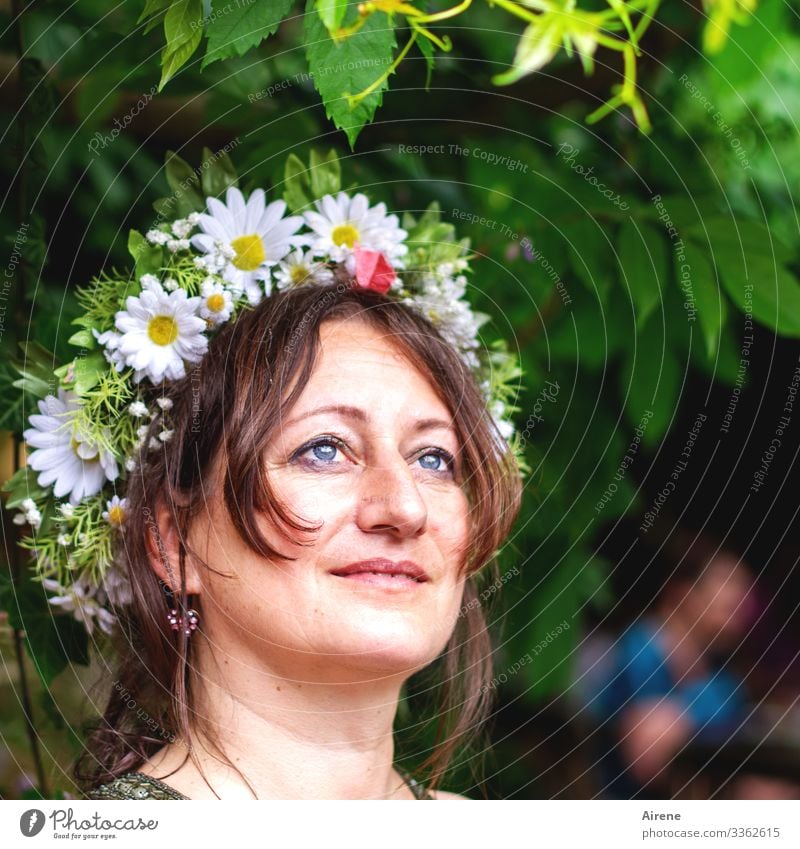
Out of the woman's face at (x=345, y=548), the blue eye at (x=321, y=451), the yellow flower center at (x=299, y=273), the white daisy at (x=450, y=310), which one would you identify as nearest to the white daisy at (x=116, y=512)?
the woman's face at (x=345, y=548)

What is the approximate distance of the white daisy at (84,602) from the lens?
1226 mm

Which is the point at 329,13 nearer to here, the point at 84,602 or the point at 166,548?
the point at 166,548

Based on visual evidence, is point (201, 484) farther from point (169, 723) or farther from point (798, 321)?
point (798, 321)

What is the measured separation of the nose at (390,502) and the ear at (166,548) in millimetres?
203

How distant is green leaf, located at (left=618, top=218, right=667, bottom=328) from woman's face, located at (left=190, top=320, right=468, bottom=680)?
407 mm

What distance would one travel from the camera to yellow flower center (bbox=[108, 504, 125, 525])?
118 cm

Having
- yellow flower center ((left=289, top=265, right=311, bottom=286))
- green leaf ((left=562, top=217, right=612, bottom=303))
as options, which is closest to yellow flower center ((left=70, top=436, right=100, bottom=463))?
yellow flower center ((left=289, top=265, right=311, bottom=286))

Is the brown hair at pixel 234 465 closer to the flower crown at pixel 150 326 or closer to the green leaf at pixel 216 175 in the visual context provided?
the flower crown at pixel 150 326

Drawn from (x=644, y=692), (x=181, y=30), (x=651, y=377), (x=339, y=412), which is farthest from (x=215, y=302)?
(x=644, y=692)

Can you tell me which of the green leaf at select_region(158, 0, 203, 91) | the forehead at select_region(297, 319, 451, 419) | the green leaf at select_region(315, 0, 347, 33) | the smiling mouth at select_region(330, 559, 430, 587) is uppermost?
the green leaf at select_region(158, 0, 203, 91)

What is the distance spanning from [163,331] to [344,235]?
0.85ft

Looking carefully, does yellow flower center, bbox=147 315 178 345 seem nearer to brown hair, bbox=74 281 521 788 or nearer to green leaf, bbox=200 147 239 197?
brown hair, bbox=74 281 521 788

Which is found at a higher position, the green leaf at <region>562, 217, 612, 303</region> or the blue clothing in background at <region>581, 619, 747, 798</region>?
the green leaf at <region>562, 217, 612, 303</region>

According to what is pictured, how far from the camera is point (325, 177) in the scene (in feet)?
4.34
